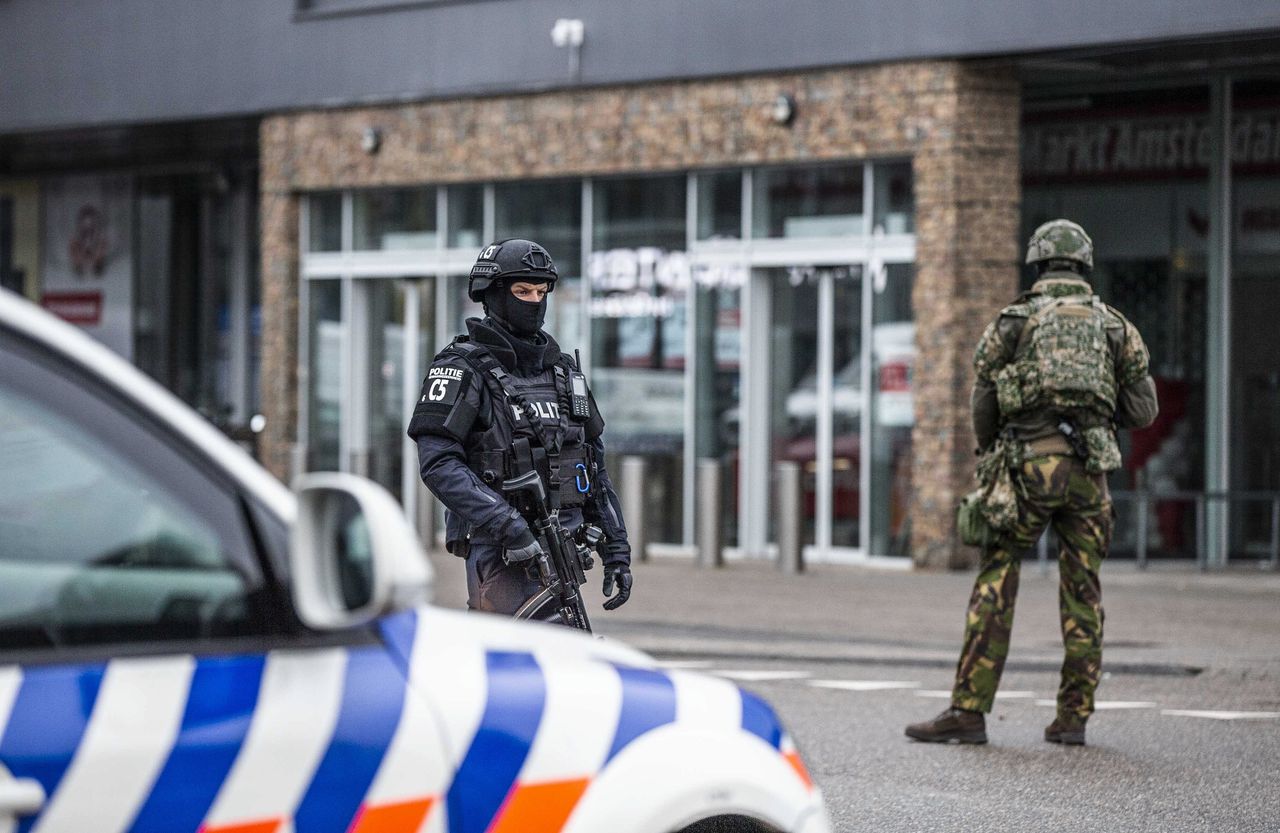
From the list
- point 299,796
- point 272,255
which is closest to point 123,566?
point 299,796

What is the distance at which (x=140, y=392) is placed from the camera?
2805mm

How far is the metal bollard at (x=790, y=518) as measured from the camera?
56.0 ft

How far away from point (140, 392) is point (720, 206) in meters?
16.4

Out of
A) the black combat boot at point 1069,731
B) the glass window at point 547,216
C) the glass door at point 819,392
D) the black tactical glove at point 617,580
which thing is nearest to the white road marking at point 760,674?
the black combat boot at point 1069,731

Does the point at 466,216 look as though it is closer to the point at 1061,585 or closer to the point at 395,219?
the point at 395,219

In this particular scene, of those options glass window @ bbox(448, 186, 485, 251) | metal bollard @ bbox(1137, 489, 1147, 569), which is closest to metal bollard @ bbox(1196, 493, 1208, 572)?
metal bollard @ bbox(1137, 489, 1147, 569)

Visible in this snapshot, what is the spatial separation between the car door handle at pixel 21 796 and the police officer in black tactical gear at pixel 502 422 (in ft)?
11.4

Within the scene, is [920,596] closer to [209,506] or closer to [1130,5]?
[1130,5]

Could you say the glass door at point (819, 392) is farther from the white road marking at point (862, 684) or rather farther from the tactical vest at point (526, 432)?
the tactical vest at point (526, 432)

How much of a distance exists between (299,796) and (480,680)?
13.1 inches

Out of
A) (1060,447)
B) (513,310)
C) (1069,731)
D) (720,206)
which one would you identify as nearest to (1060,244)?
(1060,447)

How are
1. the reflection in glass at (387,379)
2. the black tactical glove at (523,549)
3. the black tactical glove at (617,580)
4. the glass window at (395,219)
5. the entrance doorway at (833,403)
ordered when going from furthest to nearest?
the reflection in glass at (387,379)
the glass window at (395,219)
the entrance doorway at (833,403)
the black tactical glove at (617,580)
the black tactical glove at (523,549)

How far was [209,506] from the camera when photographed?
285 cm

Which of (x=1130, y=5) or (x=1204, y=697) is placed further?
(x=1130, y=5)
